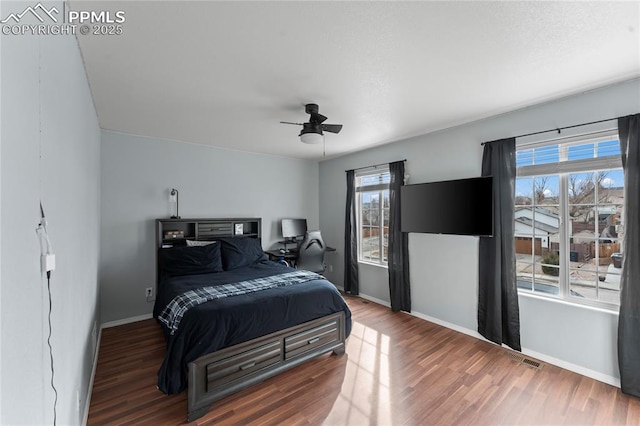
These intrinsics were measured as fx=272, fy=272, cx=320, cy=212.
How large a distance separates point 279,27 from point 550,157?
2880 millimetres

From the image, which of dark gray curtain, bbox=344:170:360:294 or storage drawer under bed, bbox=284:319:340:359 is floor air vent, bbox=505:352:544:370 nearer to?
storage drawer under bed, bbox=284:319:340:359

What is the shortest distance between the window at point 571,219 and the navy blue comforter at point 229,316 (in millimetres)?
2126

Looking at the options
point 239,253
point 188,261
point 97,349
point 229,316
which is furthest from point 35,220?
point 239,253

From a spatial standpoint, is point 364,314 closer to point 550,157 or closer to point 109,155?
point 550,157

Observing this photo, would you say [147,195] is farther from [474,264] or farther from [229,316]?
[474,264]

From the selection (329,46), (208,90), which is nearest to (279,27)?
(329,46)

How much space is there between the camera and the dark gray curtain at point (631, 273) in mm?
2205

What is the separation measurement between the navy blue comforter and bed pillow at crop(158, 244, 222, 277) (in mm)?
269

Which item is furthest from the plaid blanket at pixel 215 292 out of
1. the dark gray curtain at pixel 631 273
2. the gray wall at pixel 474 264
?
the dark gray curtain at pixel 631 273

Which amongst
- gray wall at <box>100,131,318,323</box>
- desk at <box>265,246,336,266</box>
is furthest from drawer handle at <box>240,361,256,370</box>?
gray wall at <box>100,131,318,323</box>

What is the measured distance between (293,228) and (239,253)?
58.0 inches

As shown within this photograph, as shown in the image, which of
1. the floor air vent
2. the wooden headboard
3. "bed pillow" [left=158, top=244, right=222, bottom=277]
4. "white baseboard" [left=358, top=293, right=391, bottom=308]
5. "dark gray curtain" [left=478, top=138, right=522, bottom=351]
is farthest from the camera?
"white baseboard" [left=358, top=293, right=391, bottom=308]

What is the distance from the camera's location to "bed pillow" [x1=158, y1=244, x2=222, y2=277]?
3.39 meters

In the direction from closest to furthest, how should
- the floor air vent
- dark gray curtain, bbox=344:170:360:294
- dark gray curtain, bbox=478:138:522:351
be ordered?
the floor air vent < dark gray curtain, bbox=478:138:522:351 < dark gray curtain, bbox=344:170:360:294
